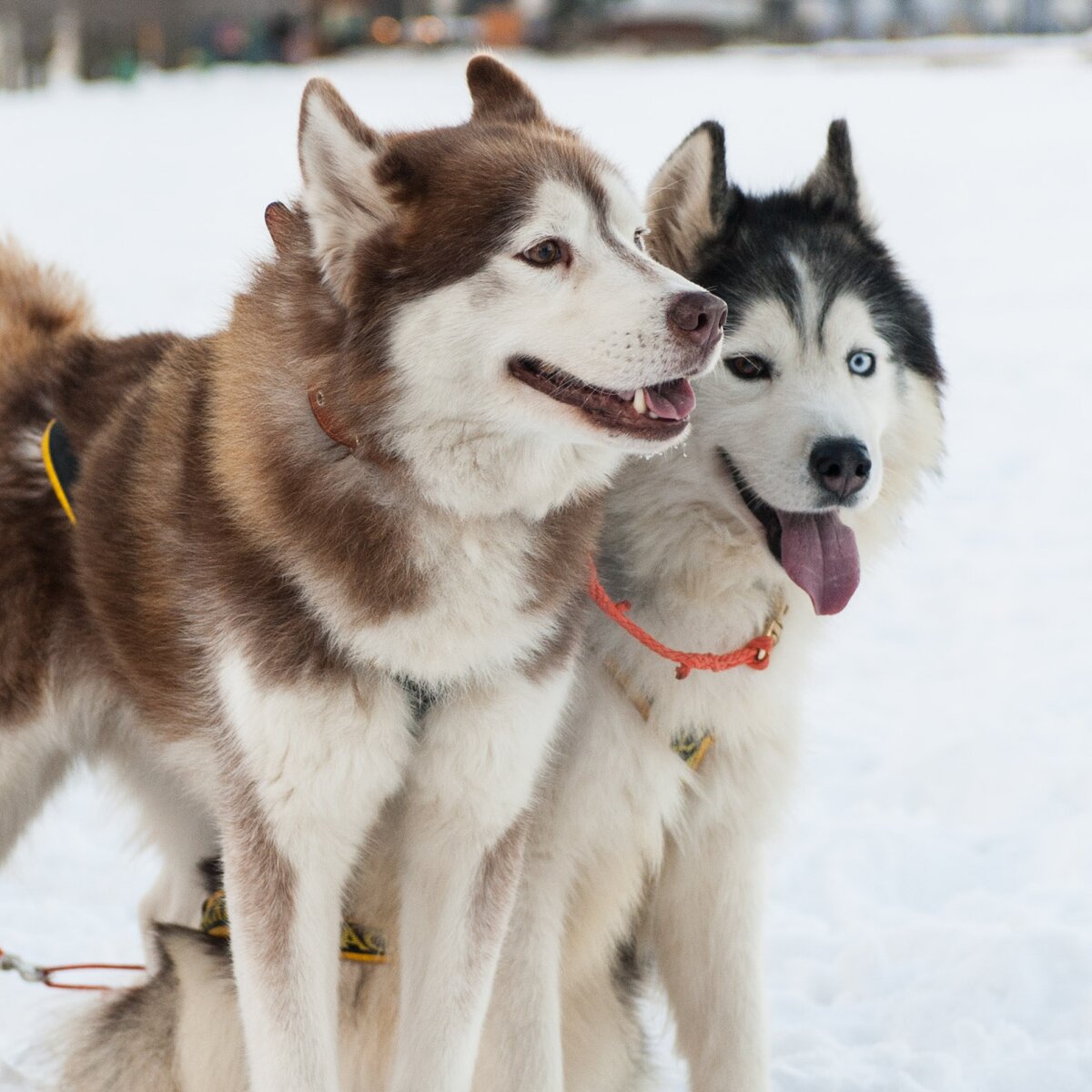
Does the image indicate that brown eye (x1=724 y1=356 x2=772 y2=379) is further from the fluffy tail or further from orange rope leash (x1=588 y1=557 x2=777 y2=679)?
the fluffy tail

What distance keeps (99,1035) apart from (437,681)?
120cm

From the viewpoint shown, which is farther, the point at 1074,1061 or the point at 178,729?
the point at 1074,1061

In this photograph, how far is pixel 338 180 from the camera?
220 centimetres

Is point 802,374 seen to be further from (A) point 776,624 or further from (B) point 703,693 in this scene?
(B) point 703,693

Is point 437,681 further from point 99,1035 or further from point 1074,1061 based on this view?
point 1074,1061

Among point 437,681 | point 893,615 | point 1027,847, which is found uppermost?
point 437,681

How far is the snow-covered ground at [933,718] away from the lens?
128 inches

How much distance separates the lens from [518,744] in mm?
2350

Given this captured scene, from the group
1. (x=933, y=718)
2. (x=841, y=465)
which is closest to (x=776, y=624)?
(x=841, y=465)

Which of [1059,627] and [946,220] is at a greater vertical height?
[1059,627]

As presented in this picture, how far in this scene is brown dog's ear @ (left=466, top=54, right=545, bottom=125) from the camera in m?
2.64

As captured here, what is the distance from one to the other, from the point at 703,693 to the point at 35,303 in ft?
5.61

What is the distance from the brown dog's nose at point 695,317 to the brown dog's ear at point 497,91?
0.65m

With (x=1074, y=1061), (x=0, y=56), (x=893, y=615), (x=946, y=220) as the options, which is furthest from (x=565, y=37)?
(x=1074, y=1061)
